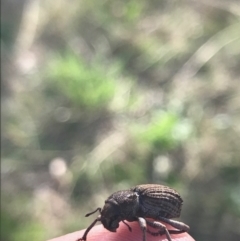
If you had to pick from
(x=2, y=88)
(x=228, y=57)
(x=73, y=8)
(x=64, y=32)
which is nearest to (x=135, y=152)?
(x=228, y=57)

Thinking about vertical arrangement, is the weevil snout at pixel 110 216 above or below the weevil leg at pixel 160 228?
above

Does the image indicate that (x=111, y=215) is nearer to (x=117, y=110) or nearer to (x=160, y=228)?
(x=160, y=228)

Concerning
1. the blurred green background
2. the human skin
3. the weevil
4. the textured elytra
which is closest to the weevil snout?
the weevil

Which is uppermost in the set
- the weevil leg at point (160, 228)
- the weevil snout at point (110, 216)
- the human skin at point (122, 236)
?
the weevil snout at point (110, 216)

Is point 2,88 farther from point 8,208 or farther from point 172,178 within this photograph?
point 172,178

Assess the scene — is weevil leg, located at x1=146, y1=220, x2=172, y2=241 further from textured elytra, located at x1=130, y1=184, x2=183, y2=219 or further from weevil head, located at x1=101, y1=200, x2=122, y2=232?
weevil head, located at x1=101, y1=200, x2=122, y2=232

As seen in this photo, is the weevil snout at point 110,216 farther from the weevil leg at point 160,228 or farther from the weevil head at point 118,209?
the weevil leg at point 160,228

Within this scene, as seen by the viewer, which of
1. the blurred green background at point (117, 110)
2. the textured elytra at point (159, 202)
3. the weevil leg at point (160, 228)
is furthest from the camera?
the blurred green background at point (117, 110)

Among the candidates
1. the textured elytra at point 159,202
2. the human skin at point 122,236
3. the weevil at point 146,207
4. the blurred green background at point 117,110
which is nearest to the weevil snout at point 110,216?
the weevil at point 146,207
